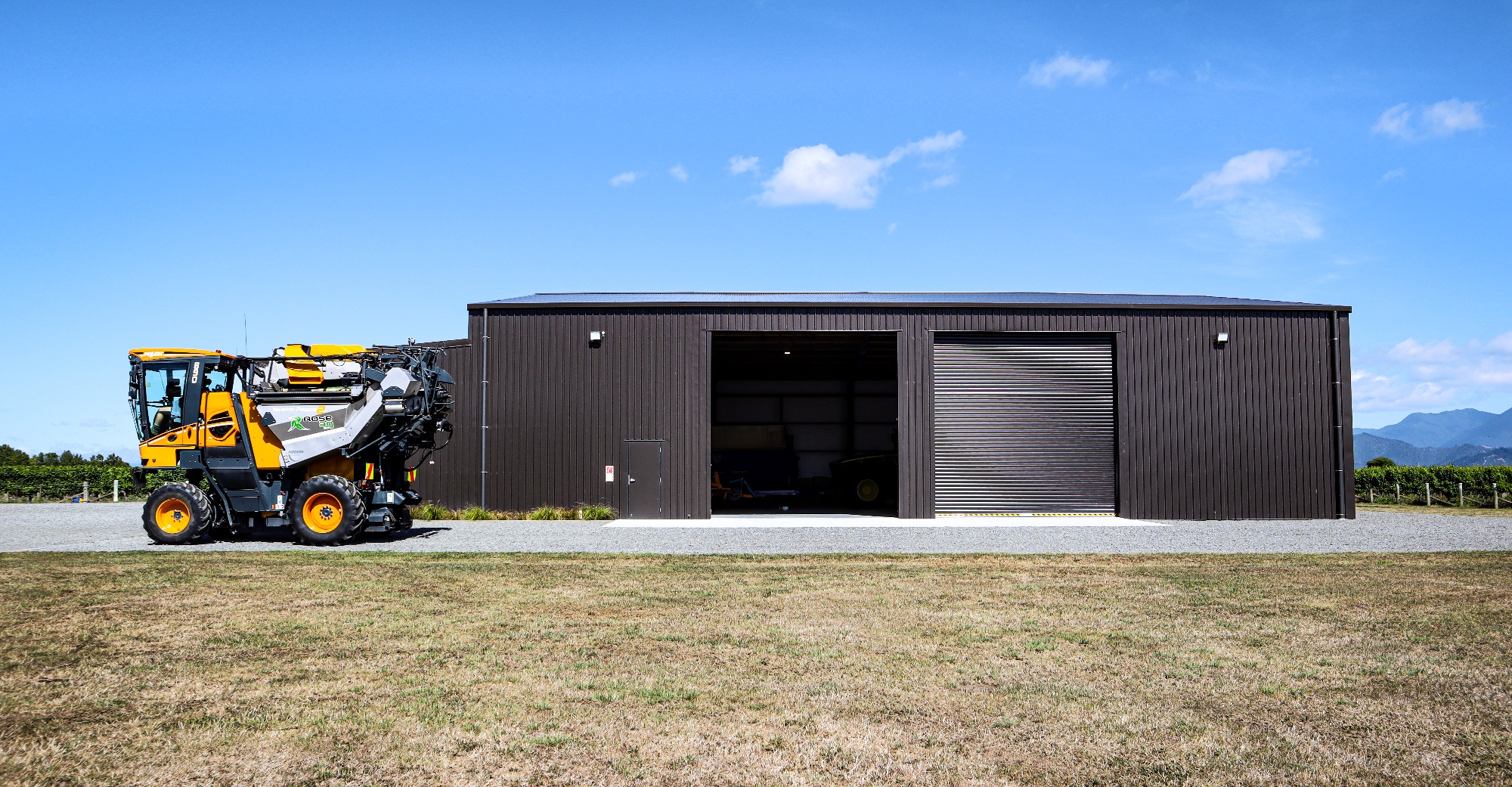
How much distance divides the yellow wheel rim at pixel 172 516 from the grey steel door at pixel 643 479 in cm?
944

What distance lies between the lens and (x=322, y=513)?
16031mm

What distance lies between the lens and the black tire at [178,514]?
15.9 m

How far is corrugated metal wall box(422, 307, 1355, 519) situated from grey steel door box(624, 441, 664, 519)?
21 centimetres

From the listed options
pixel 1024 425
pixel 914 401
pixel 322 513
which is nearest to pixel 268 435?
pixel 322 513

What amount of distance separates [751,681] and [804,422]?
29697 millimetres

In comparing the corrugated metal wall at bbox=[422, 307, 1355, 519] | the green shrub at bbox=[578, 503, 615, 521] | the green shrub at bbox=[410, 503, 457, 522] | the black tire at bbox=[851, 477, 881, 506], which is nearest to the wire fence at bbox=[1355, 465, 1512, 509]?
the corrugated metal wall at bbox=[422, 307, 1355, 519]

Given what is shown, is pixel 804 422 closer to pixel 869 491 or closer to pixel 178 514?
pixel 869 491

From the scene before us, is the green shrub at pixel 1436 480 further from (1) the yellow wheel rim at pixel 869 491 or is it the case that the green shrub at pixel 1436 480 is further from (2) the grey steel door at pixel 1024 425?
(1) the yellow wheel rim at pixel 869 491

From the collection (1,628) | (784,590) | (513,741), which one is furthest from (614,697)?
(1,628)

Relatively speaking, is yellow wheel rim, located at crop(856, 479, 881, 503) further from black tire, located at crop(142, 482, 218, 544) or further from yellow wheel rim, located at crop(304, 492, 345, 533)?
black tire, located at crop(142, 482, 218, 544)

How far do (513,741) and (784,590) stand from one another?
5.66 meters

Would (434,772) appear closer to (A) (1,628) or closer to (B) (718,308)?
(A) (1,628)

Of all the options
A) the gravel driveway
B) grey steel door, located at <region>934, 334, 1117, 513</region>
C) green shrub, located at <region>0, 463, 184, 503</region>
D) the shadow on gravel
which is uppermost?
grey steel door, located at <region>934, 334, 1117, 513</region>

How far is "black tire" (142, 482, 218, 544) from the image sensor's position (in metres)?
15.9
